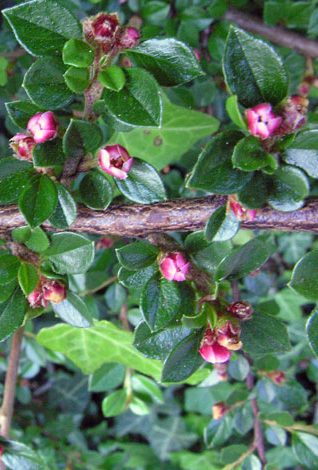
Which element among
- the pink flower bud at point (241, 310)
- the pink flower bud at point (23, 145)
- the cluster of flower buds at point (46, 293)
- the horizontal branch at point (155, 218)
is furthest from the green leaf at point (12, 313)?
the pink flower bud at point (241, 310)

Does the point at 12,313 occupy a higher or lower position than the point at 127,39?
lower

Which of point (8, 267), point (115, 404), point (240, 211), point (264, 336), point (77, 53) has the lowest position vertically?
point (115, 404)

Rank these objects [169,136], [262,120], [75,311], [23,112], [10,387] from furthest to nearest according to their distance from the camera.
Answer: [169,136] → [10,387] → [75,311] → [23,112] → [262,120]

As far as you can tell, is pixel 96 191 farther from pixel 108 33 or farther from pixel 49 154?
pixel 108 33

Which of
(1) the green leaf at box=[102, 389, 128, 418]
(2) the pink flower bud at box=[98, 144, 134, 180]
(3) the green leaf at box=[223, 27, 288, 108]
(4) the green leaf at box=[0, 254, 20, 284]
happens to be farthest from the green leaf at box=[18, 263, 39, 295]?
(1) the green leaf at box=[102, 389, 128, 418]

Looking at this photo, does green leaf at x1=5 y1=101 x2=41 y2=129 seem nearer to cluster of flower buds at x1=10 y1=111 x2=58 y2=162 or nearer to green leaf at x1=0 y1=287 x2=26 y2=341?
Answer: cluster of flower buds at x1=10 y1=111 x2=58 y2=162

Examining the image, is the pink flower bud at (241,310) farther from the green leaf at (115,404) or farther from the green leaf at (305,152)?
the green leaf at (115,404)

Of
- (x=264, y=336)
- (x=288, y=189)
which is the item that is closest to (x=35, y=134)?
(x=288, y=189)

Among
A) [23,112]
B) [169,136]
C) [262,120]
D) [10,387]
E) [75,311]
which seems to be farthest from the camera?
[169,136]
